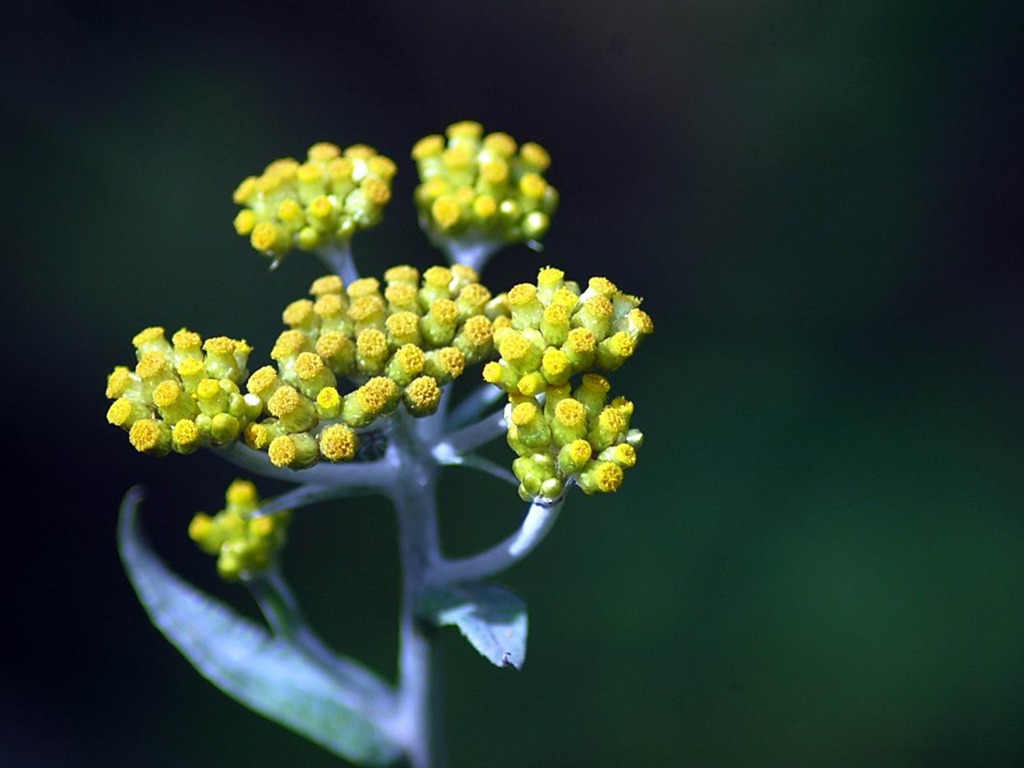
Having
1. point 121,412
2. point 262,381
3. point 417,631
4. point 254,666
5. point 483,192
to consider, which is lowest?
point 254,666

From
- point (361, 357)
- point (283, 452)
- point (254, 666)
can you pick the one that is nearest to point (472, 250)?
point (361, 357)

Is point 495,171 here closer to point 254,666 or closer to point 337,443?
point 337,443

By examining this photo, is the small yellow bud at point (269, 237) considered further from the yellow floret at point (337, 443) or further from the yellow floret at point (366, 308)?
the yellow floret at point (337, 443)

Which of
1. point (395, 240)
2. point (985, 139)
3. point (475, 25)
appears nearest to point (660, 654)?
point (395, 240)

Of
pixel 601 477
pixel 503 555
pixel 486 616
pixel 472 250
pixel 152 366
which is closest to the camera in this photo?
pixel 601 477

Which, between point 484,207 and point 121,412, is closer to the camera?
point 121,412

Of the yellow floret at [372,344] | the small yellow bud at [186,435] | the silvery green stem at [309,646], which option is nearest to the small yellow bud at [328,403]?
the yellow floret at [372,344]

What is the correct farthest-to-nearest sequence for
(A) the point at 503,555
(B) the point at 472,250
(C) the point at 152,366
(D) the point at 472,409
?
(B) the point at 472,250
(D) the point at 472,409
(A) the point at 503,555
(C) the point at 152,366
